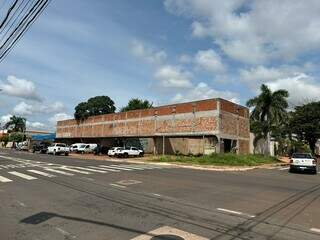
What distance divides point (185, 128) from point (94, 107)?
137 feet

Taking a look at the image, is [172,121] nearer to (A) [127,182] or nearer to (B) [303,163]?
(B) [303,163]

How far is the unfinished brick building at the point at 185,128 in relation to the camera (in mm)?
48656

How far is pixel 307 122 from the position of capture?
242 ft

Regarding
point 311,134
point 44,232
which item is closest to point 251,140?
point 311,134

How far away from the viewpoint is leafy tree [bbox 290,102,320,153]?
72688mm

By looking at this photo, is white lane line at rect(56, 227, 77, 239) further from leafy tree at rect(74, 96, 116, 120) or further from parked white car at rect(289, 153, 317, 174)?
leafy tree at rect(74, 96, 116, 120)

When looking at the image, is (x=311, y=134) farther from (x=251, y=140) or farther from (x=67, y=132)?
(x=67, y=132)

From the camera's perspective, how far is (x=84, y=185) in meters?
16.8

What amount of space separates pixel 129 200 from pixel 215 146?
3615cm

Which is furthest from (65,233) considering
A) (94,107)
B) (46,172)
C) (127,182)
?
(94,107)

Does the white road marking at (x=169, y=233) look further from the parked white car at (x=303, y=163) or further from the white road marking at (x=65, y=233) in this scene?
the parked white car at (x=303, y=163)

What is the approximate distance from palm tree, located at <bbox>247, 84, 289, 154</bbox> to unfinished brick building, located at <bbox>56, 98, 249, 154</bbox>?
2367 mm

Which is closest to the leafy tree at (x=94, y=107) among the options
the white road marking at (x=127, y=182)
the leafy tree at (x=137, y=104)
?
the leafy tree at (x=137, y=104)

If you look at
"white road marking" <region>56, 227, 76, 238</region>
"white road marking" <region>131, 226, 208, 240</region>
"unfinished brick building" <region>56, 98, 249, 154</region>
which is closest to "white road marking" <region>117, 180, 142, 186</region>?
"white road marking" <region>56, 227, 76, 238</region>
